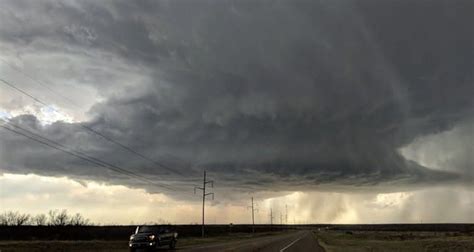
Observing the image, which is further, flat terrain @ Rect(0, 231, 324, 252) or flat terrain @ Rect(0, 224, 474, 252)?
flat terrain @ Rect(0, 224, 474, 252)

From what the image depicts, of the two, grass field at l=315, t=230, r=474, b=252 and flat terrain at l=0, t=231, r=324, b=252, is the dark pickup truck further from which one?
grass field at l=315, t=230, r=474, b=252

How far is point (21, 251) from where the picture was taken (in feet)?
134

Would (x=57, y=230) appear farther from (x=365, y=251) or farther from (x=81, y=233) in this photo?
(x=365, y=251)

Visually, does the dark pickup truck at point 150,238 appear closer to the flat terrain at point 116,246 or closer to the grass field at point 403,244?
the flat terrain at point 116,246

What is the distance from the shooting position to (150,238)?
145ft

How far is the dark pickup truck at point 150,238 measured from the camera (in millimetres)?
43969

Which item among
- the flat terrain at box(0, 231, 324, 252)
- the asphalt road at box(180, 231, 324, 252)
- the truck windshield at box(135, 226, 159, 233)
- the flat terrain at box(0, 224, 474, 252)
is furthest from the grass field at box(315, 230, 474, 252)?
the truck windshield at box(135, 226, 159, 233)

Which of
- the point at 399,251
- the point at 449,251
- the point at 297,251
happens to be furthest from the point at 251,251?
the point at 449,251

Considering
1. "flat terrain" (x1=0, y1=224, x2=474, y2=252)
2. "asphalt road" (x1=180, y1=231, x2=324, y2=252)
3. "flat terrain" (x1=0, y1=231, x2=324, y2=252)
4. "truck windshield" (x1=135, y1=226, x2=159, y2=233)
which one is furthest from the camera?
"flat terrain" (x1=0, y1=224, x2=474, y2=252)

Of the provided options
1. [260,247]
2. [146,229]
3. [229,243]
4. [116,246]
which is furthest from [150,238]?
[229,243]

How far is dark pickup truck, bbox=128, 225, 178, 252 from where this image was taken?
144 feet

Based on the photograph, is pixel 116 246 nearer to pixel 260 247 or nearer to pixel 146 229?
pixel 146 229

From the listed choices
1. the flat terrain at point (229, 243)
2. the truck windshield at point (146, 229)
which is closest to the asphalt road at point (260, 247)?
the flat terrain at point (229, 243)

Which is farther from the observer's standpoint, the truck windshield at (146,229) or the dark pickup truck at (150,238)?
the truck windshield at (146,229)
